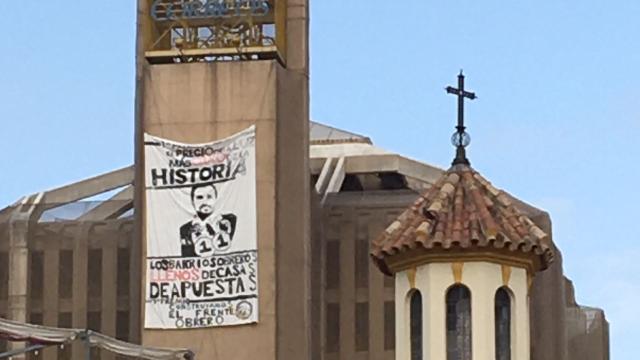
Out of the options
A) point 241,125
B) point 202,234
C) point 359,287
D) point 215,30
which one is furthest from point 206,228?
point 359,287

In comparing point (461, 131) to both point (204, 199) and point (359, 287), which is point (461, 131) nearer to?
point (204, 199)

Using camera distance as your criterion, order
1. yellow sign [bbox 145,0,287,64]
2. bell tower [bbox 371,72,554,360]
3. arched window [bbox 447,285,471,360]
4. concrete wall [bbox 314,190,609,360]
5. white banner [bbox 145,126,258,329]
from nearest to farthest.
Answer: arched window [bbox 447,285,471,360]
bell tower [bbox 371,72,554,360]
white banner [bbox 145,126,258,329]
yellow sign [bbox 145,0,287,64]
concrete wall [bbox 314,190,609,360]

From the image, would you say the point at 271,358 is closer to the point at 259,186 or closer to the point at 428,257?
the point at 259,186

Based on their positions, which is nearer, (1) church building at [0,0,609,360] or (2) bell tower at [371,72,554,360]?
(2) bell tower at [371,72,554,360]

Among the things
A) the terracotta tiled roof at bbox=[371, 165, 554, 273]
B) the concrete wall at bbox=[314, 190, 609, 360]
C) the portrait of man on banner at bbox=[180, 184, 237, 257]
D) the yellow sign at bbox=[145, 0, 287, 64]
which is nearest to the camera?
the terracotta tiled roof at bbox=[371, 165, 554, 273]

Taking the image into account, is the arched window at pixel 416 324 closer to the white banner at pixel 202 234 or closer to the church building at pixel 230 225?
the church building at pixel 230 225

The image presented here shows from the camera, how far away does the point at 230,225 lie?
58.5 m

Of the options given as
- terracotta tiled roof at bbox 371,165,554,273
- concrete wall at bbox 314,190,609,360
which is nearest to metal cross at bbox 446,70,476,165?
terracotta tiled roof at bbox 371,165,554,273

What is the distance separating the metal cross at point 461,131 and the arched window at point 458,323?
7.40ft

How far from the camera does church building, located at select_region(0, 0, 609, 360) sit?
5853cm

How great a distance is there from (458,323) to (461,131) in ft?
9.78

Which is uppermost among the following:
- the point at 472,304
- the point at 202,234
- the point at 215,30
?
the point at 215,30

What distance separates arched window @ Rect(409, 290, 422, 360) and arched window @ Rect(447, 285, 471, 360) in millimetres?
478

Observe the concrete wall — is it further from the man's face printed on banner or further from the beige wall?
the beige wall
